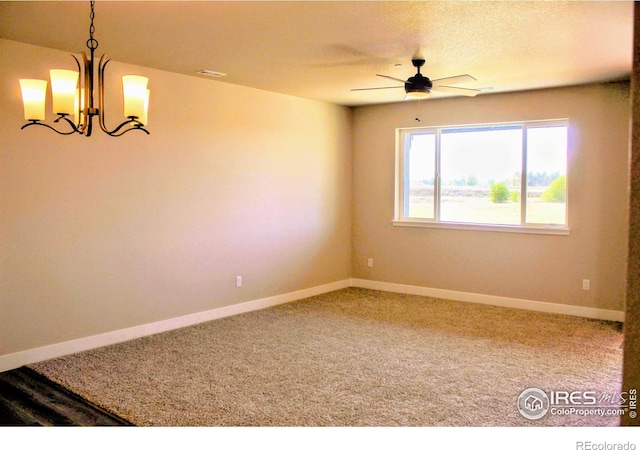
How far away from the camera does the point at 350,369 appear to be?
4.10 m

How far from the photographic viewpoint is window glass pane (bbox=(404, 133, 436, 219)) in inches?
274

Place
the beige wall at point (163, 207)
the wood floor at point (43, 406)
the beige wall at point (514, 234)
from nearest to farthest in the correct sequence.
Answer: the wood floor at point (43, 406) < the beige wall at point (163, 207) < the beige wall at point (514, 234)

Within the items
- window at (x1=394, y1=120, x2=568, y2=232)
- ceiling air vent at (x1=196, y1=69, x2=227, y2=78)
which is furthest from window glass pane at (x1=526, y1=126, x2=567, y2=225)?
ceiling air vent at (x1=196, y1=69, x2=227, y2=78)

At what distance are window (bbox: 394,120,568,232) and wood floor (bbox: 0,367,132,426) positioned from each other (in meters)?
4.56

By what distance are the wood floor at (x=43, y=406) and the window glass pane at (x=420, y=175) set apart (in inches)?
185

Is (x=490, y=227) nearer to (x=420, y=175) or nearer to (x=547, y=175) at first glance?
(x=547, y=175)

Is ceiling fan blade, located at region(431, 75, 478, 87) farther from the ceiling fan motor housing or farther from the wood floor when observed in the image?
the wood floor

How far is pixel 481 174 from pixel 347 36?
3.30m

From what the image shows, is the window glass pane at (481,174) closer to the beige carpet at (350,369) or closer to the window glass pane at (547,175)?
the window glass pane at (547,175)

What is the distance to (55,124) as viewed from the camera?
169 inches

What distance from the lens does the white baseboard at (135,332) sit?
4.15 m

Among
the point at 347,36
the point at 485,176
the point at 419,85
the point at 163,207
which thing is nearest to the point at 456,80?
the point at 419,85

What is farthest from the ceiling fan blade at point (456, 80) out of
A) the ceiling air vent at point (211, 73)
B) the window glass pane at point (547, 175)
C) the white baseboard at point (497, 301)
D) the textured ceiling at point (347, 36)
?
the white baseboard at point (497, 301)
